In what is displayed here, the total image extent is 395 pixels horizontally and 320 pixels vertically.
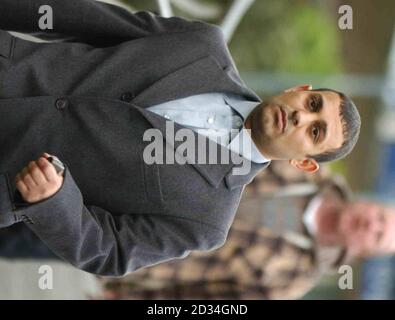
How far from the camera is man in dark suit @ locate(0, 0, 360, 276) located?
1095 millimetres

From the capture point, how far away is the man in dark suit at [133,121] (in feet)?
3.59

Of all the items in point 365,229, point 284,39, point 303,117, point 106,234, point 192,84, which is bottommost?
point 365,229

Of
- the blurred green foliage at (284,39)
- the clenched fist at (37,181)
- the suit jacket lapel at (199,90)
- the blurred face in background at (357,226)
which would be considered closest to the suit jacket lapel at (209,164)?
→ the suit jacket lapel at (199,90)

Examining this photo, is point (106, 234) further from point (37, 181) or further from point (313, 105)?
point (313, 105)

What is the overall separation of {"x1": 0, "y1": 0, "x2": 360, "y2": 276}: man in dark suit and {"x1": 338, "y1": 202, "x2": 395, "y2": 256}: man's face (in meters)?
0.79

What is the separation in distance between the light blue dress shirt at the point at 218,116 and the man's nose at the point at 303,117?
8cm

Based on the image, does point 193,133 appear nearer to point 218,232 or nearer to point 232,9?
point 218,232

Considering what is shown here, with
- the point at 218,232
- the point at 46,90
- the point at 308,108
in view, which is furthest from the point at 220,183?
the point at 46,90

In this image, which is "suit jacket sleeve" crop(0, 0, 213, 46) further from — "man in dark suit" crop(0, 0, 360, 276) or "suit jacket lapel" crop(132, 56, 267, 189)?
"suit jacket lapel" crop(132, 56, 267, 189)

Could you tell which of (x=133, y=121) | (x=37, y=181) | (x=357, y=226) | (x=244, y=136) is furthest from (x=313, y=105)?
(x=357, y=226)

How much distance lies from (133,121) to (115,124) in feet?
0.11

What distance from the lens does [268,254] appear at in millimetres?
1766

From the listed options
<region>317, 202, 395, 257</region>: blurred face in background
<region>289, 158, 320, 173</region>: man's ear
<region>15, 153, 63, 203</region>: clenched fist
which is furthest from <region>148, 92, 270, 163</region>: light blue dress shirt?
<region>317, 202, 395, 257</region>: blurred face in background
